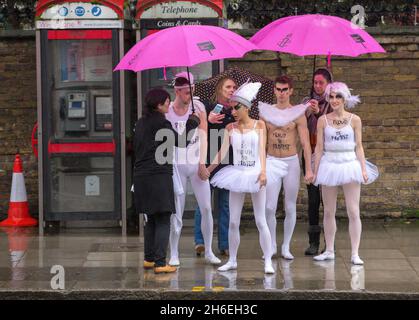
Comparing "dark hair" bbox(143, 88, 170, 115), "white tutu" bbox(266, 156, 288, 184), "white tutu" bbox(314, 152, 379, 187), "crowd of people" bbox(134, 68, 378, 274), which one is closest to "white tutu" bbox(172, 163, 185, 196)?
"crowd of people" bbox(134, 68, 378, 274)

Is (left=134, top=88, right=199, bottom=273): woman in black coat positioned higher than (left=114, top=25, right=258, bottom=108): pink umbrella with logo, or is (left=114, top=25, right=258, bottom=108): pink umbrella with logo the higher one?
(left=114, top=25, right=258, bottom=108): pink umbrella with logo

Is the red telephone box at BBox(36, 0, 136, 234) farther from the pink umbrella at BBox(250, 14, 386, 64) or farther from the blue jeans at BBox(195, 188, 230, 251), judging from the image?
the pink umbrella at BBox(250, 14, 386, 64)

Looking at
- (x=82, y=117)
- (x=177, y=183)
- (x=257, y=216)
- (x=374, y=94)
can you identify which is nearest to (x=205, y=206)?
(x=177, y=183)

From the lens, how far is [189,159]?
889 cm

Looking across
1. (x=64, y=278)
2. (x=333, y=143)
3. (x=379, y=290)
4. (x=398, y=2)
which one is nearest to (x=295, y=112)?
(x=333, y=143)

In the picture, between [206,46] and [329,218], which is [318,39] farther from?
[329,218]

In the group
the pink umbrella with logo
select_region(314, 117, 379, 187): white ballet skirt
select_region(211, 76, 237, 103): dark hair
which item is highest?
the pink umbrella with logo

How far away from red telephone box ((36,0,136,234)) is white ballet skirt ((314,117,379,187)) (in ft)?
9.70

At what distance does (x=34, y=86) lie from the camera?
37.9 feet

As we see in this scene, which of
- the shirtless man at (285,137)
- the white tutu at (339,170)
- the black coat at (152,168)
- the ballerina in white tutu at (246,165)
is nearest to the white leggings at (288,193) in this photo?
the shirtless man at (285,137)

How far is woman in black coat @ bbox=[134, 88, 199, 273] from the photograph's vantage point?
8.33 metres

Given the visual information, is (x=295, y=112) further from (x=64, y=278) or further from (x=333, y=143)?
(x=64, y=278)

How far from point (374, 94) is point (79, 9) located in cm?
392
